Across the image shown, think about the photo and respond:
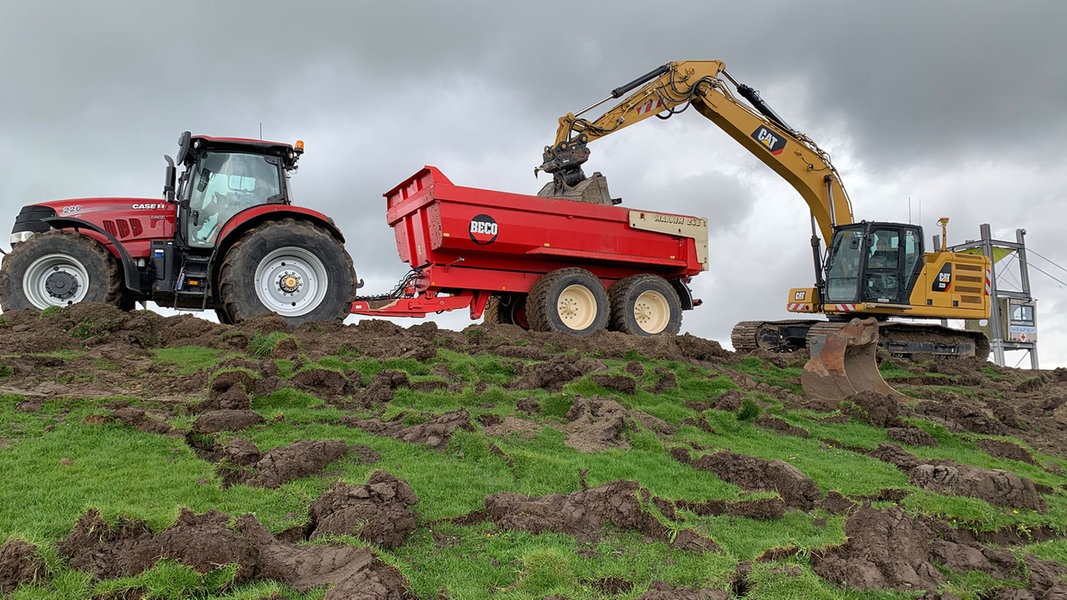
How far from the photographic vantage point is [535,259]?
481 inches

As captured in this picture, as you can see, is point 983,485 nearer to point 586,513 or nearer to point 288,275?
point 586,513

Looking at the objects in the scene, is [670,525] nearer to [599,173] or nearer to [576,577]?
[576,577]

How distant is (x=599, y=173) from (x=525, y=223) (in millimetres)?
2546

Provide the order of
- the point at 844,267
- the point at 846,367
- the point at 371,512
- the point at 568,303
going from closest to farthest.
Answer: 1. the point at 371,512
2. the point at 846,367
3. the point at 568,303
4. the point at 844,267

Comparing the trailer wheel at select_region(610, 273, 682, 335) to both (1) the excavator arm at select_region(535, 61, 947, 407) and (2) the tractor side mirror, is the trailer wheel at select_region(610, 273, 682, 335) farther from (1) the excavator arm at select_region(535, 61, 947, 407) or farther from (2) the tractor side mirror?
(2) the tractor side mirror

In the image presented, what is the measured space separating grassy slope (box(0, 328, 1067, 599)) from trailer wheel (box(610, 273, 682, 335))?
564 centimetres

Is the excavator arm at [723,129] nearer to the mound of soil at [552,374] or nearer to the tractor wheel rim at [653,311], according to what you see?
the tractor wheel rim at [653,311]

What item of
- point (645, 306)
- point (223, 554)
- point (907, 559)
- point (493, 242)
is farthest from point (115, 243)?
point (907, 559)

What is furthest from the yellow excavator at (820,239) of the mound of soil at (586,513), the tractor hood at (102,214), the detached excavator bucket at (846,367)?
the mound of soil at (586,513)

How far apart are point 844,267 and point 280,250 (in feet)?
35.7

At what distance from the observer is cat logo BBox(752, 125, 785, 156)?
582 inches

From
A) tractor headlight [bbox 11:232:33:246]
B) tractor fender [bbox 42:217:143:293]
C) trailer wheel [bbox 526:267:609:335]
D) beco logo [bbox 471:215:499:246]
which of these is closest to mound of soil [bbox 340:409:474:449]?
tractor fender [bbox 42:217:143:293]

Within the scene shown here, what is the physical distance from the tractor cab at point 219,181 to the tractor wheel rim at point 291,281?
3.39ft

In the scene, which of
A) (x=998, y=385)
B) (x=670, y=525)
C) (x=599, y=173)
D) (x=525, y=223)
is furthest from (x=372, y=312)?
(x=998, y=385)
